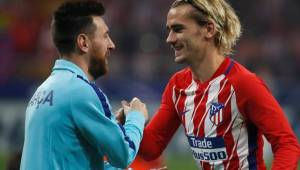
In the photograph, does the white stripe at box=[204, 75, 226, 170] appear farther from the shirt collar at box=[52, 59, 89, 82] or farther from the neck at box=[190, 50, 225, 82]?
the shirt collar at box=[52, 59, 89, 82]

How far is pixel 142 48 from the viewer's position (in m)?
14.8

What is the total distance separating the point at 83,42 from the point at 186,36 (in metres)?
0.68

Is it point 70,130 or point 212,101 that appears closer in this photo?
point 70,130

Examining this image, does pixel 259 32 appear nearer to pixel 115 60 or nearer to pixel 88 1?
pixel 115 60

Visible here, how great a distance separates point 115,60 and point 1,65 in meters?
1.94

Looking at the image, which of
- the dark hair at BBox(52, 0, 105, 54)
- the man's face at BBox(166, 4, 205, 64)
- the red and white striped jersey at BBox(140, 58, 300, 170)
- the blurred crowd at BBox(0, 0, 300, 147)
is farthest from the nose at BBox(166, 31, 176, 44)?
the blurred crowd at BBox(0, 0, 300, 147)

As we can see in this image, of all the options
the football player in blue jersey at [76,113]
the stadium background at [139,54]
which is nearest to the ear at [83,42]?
the football player in blue jersey at [76,113]

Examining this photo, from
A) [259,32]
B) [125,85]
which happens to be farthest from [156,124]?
[259,32]

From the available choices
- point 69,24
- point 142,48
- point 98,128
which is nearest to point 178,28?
point 69,24

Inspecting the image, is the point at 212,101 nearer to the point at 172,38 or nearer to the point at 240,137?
the point at 240,137

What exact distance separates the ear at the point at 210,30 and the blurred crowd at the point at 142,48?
8.03m

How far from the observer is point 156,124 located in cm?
542

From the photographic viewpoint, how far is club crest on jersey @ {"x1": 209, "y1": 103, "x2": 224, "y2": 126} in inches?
194

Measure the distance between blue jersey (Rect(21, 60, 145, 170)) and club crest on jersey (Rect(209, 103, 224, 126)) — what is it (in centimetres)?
61
